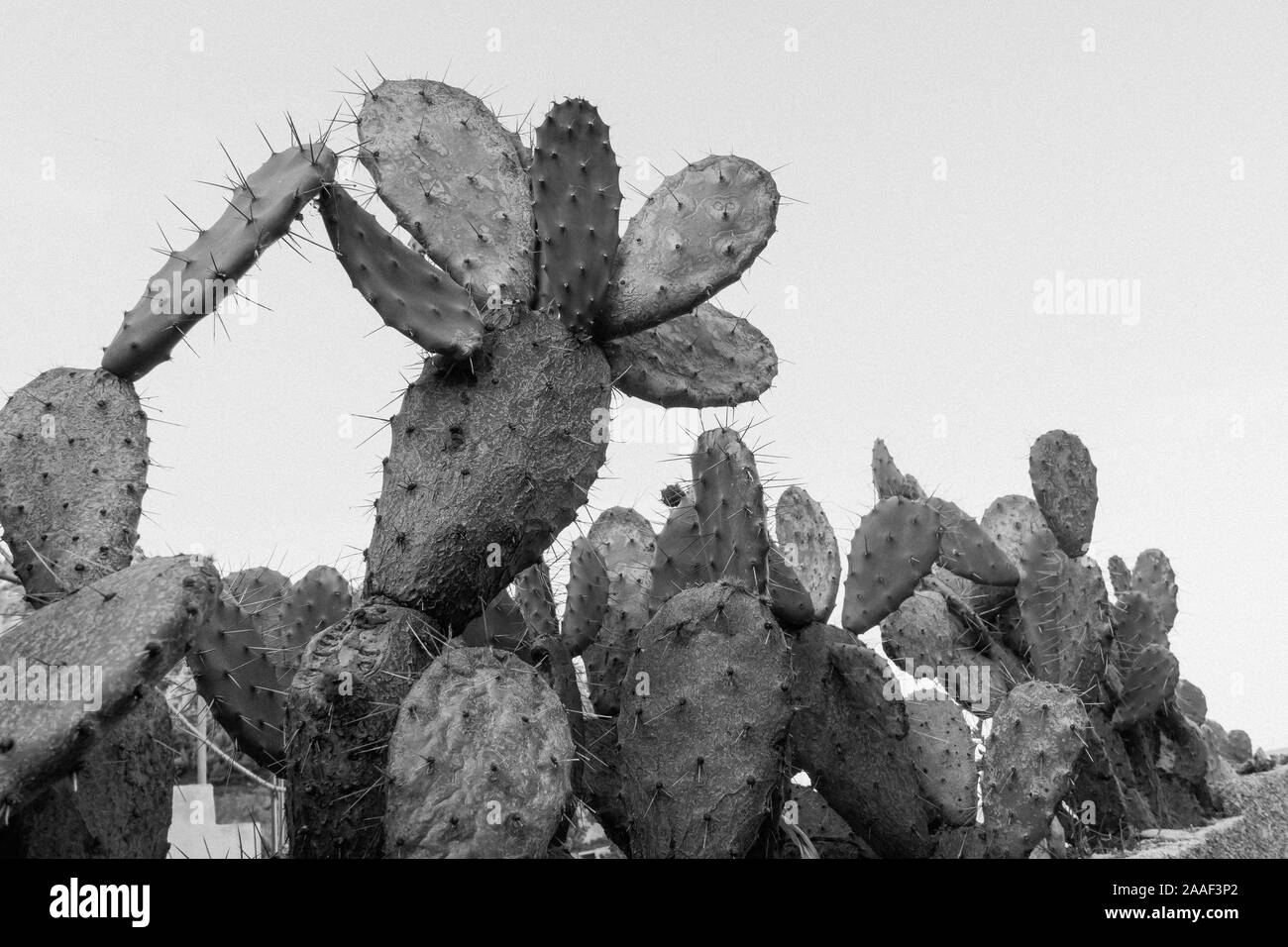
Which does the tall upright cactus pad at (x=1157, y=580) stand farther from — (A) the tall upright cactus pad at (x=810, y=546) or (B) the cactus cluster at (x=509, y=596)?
Answer: (A) the tall upright cactus pad at (x=810, y=546)

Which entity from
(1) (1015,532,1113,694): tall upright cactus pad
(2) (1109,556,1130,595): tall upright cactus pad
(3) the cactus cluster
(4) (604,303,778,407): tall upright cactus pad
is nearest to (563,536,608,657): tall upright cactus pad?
(3) the cactus cluster

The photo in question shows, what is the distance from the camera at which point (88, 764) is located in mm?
2564

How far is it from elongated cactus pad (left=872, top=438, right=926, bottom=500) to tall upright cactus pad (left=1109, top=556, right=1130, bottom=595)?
3.89 feet

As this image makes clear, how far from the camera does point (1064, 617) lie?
4.13 m

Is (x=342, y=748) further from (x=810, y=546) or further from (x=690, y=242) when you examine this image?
(x=810, y=546)

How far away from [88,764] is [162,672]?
719 mm

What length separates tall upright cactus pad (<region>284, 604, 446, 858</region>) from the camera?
94.4 inches

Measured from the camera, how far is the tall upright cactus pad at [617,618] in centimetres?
325

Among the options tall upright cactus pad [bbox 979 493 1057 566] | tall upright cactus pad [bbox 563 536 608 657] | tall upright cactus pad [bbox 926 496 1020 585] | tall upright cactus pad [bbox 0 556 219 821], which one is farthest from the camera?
tall upright cactus pad [bbox 979 493 1057 566]

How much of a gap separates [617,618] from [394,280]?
1.27 metres

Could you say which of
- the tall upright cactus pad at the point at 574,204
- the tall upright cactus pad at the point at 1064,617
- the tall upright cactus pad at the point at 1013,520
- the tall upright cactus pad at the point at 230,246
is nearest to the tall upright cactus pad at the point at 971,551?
the tall upright cactus pad at the point at 1064,617

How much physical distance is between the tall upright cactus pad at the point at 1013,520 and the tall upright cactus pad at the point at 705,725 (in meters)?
2.46

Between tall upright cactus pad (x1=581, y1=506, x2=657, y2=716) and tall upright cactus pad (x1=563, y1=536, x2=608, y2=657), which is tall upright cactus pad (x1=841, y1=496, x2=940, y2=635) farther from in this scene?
tall upright cactus pad (x1=563, y1=536, x2=608, y2=657)
